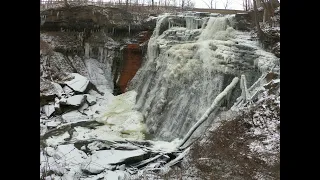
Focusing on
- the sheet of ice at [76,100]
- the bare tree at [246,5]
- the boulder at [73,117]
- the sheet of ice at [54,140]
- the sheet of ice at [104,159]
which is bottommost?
the sheet of ice at [104,159]

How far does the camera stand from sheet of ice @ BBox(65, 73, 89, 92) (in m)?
2.49

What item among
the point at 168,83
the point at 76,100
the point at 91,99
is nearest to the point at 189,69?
the point at 168,83

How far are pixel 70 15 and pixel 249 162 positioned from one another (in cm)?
170

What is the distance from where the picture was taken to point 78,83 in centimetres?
249

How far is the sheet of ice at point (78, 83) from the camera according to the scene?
8.16 ft

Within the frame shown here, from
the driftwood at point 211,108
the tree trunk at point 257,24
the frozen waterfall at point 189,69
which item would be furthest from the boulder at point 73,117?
the tree trunk at point 257,24

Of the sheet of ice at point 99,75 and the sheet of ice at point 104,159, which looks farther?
the sheet of ice at point 99,75

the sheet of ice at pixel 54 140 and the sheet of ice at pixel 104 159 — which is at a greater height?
the sheet of ice at pixel 54 140

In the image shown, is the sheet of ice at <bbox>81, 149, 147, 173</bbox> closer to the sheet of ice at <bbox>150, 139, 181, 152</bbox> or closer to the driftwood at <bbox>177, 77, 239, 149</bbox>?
the sheet of ice at <bbox>150, 139, 181, 152</bbox>

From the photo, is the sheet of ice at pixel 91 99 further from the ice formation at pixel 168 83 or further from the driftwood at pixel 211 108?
the driftwood at pixel 211 108

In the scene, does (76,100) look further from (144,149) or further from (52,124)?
(144,149)
